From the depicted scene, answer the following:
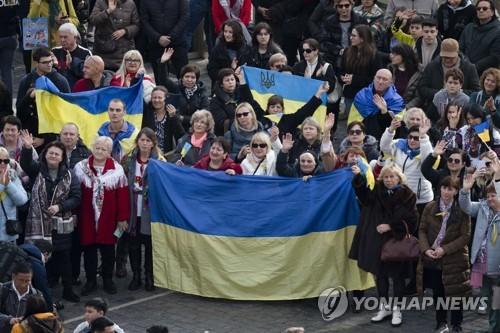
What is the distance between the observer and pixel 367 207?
18.4m

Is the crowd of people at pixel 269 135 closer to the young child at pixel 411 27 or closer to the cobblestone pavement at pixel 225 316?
the young child at pixel 411 27

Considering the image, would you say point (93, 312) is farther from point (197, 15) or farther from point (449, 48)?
point (197, 15)

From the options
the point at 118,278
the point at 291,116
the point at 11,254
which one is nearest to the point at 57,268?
the point at 118,278

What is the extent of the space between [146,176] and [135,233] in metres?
0.69

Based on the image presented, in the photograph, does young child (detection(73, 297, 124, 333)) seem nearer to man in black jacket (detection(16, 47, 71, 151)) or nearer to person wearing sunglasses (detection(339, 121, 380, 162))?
person wearing sunglasses (detection(339, 121, 380, 162))

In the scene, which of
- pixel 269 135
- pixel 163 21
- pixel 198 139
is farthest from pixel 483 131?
pixel 163 21

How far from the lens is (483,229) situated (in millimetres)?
17891

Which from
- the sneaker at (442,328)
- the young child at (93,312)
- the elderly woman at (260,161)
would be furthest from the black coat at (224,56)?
the young child at (93,312)

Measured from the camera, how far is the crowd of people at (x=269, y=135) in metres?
18.0

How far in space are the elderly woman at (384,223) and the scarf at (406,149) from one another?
785mm

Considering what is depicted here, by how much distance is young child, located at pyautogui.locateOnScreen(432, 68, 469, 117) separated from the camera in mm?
20625

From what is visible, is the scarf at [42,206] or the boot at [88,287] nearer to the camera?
the scarf at [42,206]

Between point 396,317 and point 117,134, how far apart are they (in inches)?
170

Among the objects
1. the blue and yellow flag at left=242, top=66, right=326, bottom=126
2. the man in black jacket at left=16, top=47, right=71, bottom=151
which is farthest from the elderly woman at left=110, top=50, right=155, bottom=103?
the blue and yellow flag at left=242, top=66, right=326, bottom=126
